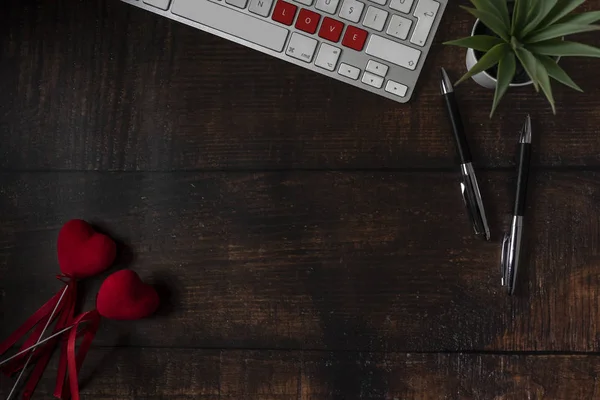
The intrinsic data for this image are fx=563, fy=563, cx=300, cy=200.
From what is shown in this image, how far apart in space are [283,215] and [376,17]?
217 mm

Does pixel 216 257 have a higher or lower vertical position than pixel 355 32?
lower

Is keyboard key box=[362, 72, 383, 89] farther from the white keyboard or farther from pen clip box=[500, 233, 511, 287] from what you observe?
pen clip box=[500, 233, 511, 287]

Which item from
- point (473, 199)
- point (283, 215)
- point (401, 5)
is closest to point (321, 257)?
point (283, 215)

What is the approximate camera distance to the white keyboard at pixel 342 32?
553 millimetres

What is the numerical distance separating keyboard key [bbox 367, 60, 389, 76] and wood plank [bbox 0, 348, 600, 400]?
283 millimetres

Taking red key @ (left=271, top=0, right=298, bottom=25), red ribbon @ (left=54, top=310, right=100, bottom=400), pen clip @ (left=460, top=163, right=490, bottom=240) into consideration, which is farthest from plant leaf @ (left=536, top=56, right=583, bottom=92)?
red ribbon @ (left=54, top=310, right=100, bottom=400)

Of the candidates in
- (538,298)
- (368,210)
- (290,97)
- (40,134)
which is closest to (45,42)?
(40,134)

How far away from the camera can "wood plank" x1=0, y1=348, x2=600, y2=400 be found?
562mm

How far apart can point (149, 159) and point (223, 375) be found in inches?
9.2

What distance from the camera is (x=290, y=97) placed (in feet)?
1.89

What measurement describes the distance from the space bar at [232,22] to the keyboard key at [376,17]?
0.28 feet

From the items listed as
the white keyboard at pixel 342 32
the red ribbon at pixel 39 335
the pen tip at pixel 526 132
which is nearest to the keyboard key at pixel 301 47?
the white keyboard at pixel 342 32

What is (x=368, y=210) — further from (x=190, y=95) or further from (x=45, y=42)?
(x=45, y=42)

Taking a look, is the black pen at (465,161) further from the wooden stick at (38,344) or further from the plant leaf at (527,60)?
the wooden stick at (38,344)
